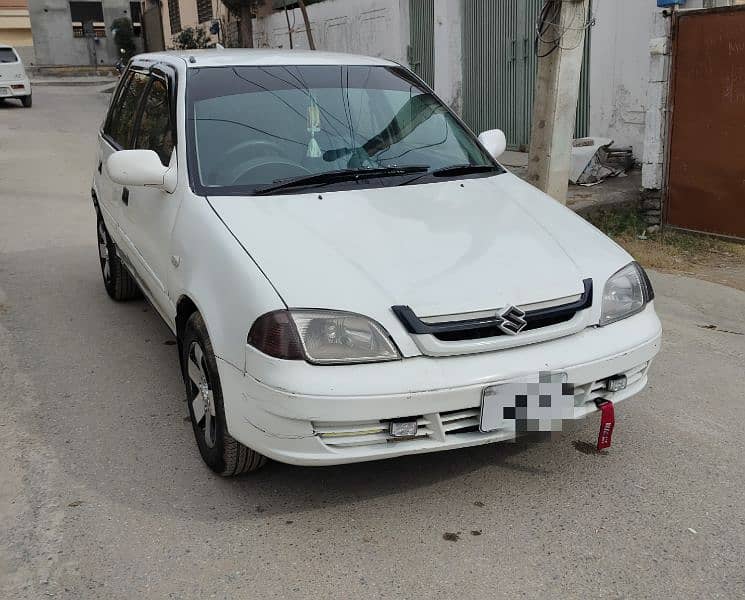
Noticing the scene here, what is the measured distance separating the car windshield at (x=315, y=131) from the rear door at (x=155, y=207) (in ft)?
0.59

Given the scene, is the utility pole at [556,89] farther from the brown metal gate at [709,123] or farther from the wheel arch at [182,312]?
the wheel arch at [182,312]

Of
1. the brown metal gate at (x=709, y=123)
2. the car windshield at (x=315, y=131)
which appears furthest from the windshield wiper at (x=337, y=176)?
the brown metal gate at (x=709, y=123)

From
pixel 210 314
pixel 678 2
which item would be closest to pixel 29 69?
pixel 678 2

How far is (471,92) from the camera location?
12.5 meters

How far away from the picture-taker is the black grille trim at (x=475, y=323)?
9.40 ft

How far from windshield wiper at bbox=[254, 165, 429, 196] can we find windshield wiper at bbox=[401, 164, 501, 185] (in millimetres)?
53

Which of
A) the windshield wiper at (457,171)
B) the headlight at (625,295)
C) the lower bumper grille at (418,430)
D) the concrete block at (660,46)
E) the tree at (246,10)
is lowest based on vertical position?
the lower bumper grille at (418,430)

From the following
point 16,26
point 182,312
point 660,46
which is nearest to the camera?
point 182,312

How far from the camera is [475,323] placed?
2.92 metres

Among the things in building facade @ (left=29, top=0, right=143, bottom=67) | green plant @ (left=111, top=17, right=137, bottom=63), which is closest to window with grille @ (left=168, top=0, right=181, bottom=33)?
green plant @ (left=111, top=17, right=137, bottom=63)

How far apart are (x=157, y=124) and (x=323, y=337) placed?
2.06 meters

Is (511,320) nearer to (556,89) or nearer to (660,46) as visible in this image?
(556,89)

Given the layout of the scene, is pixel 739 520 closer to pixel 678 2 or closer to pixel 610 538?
pixel 610 538

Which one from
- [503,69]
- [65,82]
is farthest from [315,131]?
[65,82]
